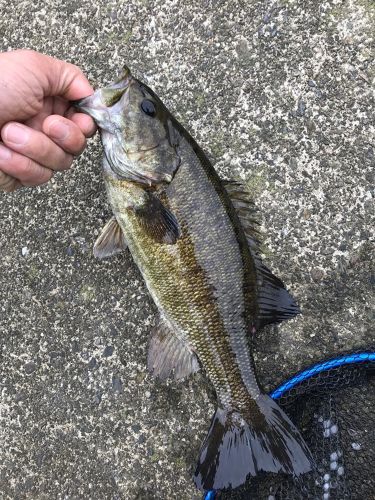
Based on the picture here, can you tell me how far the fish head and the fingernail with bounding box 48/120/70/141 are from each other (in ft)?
0.52

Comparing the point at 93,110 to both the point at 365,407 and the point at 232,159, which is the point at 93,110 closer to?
the point at 232,159

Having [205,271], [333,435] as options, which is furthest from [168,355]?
[333,435]

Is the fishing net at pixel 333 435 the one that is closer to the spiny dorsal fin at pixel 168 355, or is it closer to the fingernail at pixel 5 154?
the spiny dorsal fin at pixel 168 355

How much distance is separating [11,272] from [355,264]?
6.49 feet

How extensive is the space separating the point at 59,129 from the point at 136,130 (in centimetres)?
34

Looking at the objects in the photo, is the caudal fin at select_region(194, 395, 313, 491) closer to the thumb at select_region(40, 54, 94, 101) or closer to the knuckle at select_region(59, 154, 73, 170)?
the knuckle at select_region(59, 154, 73, 170)

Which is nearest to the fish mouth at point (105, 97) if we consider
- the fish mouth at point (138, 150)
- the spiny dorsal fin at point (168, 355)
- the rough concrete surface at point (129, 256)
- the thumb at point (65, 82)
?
the thumb at point (65, 82)

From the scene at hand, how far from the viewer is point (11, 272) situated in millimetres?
2943

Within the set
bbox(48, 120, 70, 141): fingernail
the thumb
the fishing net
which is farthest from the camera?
the fishing net

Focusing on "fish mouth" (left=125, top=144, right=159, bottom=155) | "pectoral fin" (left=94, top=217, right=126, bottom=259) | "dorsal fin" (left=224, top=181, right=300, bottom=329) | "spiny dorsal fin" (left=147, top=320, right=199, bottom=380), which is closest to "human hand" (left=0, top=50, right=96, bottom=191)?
"fish mouth" (left=125, top=144, right=159, bottom=155)

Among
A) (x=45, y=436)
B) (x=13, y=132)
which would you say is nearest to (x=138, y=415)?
(x=45, y=436)

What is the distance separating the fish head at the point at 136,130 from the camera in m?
2.25

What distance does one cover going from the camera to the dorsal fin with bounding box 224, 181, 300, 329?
239cm

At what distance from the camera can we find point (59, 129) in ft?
7.23
